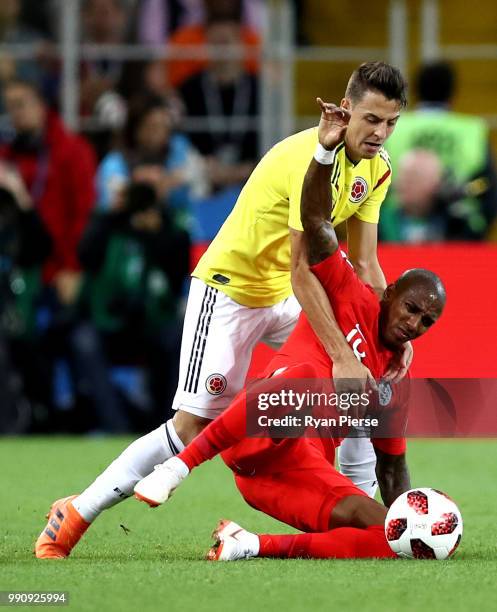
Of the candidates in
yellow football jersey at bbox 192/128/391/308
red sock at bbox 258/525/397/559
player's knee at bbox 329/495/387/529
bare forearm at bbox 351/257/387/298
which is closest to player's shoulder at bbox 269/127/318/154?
yellow football jersey at bbox 192/128/391/308

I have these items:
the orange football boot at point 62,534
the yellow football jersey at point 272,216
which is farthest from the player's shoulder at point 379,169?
the orange football boot at point 62,534

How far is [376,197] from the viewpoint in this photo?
266 inches

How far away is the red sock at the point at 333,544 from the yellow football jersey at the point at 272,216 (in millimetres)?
1182

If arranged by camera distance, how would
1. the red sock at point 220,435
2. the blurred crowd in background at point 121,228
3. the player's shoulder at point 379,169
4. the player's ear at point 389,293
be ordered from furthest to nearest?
the blurred crowd in background at point 121,228 → the player's shoulder at point 379,169 → the player's ear at point 389,293 → the red sock at point 220,435

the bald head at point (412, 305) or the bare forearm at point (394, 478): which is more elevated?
the bald head at point (412, 305)

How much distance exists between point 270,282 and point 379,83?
3.55ft

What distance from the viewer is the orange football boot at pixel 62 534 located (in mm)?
6055

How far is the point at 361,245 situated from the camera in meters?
6.87

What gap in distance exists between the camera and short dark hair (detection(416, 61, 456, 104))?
35.3 feet

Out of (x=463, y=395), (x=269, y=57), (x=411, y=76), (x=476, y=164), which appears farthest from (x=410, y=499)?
(x=411, y=76)

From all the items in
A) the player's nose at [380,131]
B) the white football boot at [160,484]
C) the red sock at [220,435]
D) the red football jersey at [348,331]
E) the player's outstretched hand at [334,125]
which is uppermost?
the player's outstretched hand at [334,125]

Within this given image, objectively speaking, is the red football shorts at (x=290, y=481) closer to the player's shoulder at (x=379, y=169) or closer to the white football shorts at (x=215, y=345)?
the white football shorts at (x=215, y=345)

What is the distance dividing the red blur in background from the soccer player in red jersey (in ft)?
12.2

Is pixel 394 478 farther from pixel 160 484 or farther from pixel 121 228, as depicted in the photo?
pixel 121 228
